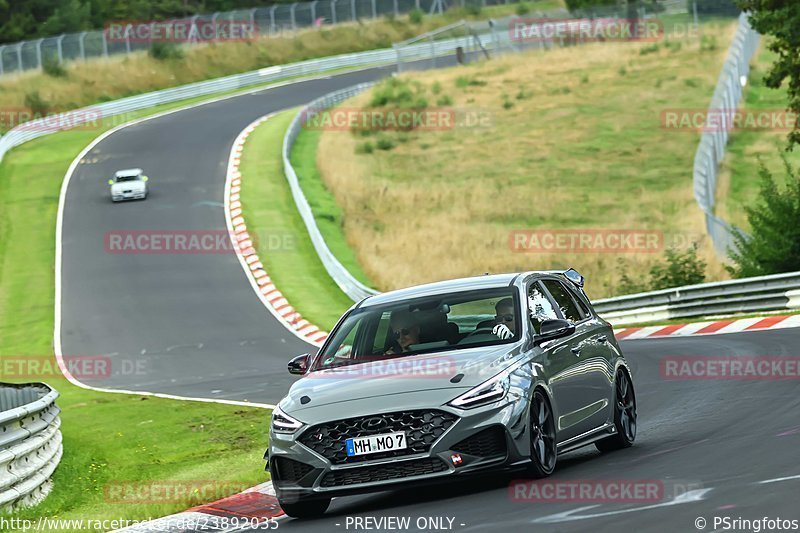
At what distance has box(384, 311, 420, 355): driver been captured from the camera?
10.6 m

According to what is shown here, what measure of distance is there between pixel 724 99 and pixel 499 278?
4053cm

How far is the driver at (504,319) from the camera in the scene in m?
10.5

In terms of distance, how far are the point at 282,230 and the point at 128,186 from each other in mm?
7461

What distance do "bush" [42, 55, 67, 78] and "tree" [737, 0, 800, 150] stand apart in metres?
46.4

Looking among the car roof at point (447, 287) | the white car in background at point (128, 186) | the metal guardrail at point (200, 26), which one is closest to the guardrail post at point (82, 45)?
the metal guardrail at point (200, 26)

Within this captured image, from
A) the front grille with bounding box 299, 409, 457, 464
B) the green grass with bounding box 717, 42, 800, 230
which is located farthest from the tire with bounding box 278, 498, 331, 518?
the green grass with bounding box 717, 42, 800, 230

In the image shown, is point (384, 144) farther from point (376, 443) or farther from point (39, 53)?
point (376, 443)

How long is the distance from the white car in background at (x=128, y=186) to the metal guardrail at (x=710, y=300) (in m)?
23.3

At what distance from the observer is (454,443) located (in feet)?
31.1

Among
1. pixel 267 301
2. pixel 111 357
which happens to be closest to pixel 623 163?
pixel 267 301

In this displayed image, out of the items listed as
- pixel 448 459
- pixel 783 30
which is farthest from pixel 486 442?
pixel 783 30

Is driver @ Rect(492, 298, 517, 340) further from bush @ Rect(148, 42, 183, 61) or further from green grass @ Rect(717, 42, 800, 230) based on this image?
bush @ Rect(148, 42, 183, 61)

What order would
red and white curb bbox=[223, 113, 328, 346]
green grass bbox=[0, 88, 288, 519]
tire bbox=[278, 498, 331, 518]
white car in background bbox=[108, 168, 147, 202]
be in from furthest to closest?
1. white car in background bbox=[108, 168, 147, 202]
2. red and white curb bbox=[223, 113, 328, 346]
3. green grass bbox=[0, 88, 288, 519]
4. tire bbox=[278, 498, 331, 518]

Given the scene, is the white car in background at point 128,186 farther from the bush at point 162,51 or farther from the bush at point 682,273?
the bush at point 162,51
